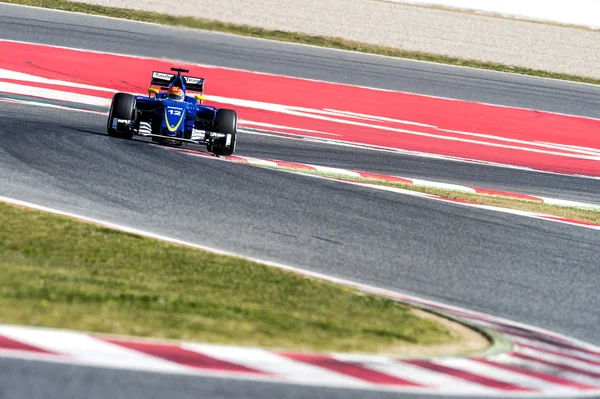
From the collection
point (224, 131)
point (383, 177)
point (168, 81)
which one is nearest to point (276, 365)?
point (224, 131)

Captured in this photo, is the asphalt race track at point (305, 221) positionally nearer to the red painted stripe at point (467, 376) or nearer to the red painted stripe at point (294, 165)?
the red painted stripe at point (294, 165)

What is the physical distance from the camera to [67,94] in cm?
1691

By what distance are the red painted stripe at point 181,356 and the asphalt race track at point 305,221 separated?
0.76 feet

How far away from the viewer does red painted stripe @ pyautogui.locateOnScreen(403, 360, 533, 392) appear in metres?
5.34

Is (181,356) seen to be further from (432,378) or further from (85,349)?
(432,378)

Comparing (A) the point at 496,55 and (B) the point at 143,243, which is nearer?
(B) the point at 143,243

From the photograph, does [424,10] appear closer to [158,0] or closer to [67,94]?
[158,0]

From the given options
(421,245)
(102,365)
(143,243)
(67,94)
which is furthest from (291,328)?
(67,94)

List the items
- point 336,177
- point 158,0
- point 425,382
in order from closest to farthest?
1. point 425,382
2. point 336,177
3. point 158,0

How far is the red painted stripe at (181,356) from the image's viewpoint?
504 cm

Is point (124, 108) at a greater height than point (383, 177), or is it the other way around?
point (124, 108)

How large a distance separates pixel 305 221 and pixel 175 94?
12.4ft

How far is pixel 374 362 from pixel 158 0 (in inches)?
913

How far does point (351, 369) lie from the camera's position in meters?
5.31
